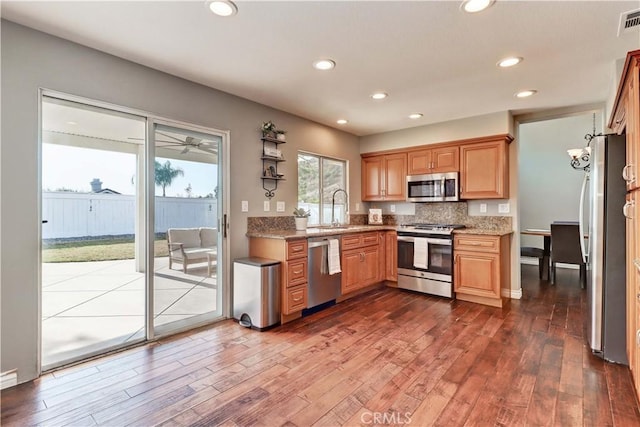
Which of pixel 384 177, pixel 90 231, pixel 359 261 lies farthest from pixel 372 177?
pixel 90 231

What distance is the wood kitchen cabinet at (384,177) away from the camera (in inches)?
187

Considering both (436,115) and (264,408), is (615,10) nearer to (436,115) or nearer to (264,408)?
(436,115)

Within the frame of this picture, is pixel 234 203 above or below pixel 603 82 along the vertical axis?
below

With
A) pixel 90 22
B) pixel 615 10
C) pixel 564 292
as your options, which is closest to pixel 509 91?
pixel 615 10

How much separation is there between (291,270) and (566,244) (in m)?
4.10

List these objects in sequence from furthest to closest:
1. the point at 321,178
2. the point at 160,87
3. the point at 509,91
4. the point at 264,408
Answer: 1. the point at 321,178
2. the point at 509,91
3. the point at 160,87
4. the point at 264,408

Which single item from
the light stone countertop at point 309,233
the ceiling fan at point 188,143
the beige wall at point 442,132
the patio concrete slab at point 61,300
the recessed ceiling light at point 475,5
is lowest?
the patio concrete slab at point 61,300

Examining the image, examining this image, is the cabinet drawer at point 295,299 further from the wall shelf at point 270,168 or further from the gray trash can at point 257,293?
the wall shelf at point 270,168

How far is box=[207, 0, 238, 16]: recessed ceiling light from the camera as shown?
1810 mm

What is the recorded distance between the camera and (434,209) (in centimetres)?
469

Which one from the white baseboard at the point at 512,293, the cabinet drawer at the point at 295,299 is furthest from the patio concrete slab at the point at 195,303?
the white baseboard at the point at 512,293

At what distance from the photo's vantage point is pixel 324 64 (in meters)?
2.61

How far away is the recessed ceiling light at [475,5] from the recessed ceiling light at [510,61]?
2.75 ft

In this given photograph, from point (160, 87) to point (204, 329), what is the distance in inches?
90.3
